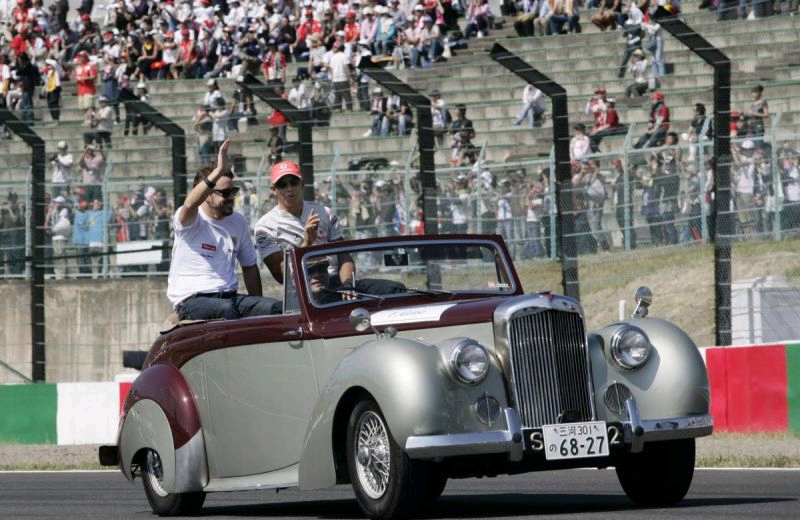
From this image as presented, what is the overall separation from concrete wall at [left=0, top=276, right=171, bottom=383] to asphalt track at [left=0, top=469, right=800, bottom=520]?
8.55 m

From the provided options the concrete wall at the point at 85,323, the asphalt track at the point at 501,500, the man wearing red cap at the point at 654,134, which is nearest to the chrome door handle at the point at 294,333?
the asphalt track at the point at 501,500

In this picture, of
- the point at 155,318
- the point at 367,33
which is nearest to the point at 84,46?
the point at 367,33

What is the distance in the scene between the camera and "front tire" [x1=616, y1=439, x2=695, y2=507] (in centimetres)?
839

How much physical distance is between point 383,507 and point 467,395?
64cm

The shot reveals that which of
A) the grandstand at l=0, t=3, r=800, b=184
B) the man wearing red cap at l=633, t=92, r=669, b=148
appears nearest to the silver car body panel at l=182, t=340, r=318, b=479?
the grandstand at l=0, t=3, r=800, b=184

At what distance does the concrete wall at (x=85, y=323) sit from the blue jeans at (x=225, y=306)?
1094 centimetres

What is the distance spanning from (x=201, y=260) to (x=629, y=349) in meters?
2.89

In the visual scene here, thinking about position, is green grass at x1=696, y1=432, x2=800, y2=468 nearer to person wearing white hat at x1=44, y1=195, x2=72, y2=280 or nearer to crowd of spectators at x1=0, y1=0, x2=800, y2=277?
crowd of spectators at x1=0, y1=0, x2=800, y2=277

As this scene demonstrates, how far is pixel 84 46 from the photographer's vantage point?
34.0 meters

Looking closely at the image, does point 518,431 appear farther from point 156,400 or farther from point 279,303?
point 156,400

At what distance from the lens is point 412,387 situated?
766 cm

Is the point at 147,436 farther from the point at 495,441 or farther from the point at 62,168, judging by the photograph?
the point at 62,168

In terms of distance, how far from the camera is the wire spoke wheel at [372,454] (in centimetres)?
782

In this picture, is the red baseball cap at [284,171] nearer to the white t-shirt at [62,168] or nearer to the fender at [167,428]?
the fender at [167,428]
